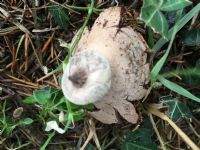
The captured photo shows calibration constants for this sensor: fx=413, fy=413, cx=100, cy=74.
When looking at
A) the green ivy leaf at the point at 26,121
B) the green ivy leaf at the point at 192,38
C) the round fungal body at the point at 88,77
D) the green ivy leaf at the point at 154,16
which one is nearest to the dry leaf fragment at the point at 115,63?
the round fungal body at the point at 88,77

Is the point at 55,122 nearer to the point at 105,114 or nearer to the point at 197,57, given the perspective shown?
the point at 105,114

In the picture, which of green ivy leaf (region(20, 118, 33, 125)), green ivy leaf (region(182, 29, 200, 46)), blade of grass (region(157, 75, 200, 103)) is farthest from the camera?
green ivy leaf (region(20, 118, 33, 125))

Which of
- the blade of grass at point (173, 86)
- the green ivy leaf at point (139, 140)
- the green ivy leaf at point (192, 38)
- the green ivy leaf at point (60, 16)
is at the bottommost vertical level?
the green ivy leaf at point (139, 140)

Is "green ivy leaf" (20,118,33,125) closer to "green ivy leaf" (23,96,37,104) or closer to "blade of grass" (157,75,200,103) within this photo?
"green ivy leaf" (23,96,37,104)

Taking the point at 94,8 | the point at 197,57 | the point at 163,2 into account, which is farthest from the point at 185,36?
the point at 94,8

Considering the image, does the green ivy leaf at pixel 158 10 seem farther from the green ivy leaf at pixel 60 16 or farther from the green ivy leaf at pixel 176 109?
the green ivy leaf at pixel 60 16

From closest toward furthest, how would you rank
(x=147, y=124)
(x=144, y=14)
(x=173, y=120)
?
(x=144, y=14) < (x=173, y=120) < (x=147, y=124)

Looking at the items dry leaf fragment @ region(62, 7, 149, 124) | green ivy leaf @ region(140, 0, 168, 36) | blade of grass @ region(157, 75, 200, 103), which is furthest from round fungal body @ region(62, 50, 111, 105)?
blade of grass @ region(157, 75, 200, 103)
